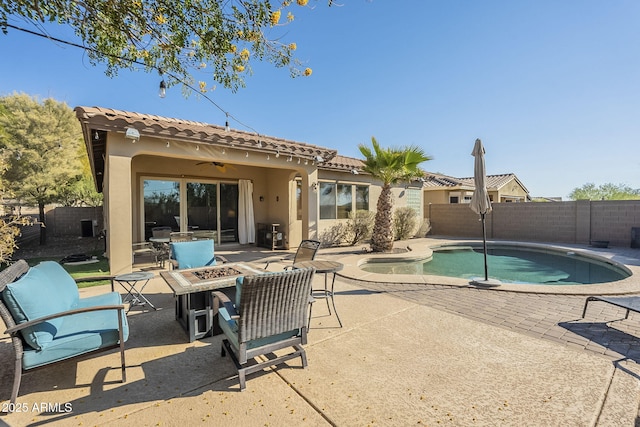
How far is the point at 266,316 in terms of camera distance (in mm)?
2736

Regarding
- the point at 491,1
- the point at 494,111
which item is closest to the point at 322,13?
the point at 491,1

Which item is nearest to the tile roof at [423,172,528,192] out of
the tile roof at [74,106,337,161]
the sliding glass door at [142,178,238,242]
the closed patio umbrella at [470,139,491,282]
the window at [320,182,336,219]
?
the window at [320,182,336,219]

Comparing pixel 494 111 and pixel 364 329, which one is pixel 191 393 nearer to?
pixel 364 329

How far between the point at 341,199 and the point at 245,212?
14.1 ft

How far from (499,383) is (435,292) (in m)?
3.05

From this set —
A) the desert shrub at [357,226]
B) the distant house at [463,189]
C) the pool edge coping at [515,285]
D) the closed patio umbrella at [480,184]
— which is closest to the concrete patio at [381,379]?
the pool edge coping at [515,285]

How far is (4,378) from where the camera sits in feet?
9.28

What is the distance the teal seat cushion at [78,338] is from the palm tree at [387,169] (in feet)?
29.1

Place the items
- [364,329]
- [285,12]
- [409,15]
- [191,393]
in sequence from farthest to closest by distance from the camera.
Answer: [409,15], [285,12], [364,329], [191,393]

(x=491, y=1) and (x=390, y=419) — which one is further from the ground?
(x=491, y=1)

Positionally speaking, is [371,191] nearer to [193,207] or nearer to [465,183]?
[193,207]

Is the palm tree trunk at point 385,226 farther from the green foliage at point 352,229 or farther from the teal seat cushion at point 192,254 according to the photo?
the teal seat cushion at point 192,254

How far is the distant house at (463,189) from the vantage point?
2166 cm

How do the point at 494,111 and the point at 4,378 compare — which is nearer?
the point at 4,378
